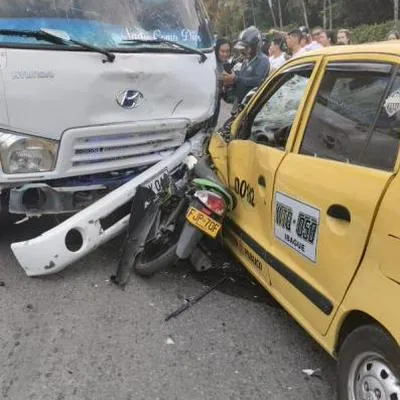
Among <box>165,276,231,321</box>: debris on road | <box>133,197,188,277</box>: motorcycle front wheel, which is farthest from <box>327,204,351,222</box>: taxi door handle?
<box>133,197,188,277</box>: motorcycle front wheel

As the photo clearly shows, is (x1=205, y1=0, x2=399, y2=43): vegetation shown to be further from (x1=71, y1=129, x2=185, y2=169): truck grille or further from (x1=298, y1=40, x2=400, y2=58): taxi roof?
(x1=298, y1=40, x2=400, y2=58): taxi roof

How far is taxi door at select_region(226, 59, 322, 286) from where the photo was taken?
3.55 m

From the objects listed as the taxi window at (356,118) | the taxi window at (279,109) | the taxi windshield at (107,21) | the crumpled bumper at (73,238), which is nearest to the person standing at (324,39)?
the taxi windshield at (107,21)

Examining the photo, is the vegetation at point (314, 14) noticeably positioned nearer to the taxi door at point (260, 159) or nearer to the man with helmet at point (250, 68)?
the man with helmet at point (250, 68)

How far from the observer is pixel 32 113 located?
420 centimetres

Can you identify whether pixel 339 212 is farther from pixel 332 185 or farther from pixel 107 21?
pixel 107 21

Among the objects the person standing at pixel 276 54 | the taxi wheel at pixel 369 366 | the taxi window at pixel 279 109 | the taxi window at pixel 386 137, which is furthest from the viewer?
the person standing at pixel 276 54

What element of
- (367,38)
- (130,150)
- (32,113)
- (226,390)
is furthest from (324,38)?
(367,38)

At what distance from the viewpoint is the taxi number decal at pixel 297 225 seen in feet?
9.78

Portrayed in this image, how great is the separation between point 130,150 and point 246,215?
4.00 feet

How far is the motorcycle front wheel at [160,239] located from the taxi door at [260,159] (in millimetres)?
381

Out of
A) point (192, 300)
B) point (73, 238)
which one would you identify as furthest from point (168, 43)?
point (192, 300)

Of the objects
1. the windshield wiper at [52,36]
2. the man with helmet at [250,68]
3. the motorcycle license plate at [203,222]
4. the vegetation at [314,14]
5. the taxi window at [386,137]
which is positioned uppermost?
the windshield wiper at [52,36]

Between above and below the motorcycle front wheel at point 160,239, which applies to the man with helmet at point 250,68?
above
